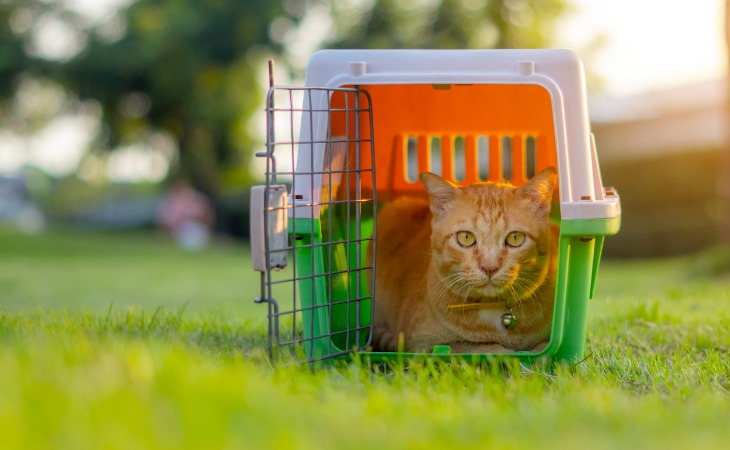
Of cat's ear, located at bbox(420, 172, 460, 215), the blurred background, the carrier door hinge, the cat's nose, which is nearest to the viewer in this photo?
the carrier door hinge

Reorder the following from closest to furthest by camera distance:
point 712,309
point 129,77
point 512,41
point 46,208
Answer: point 712,309 < point 512,41 < point 129,77 < point 46,208

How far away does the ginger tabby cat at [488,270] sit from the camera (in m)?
2.30

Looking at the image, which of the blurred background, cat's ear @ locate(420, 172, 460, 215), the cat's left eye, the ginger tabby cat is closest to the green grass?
the ginger tabby cat

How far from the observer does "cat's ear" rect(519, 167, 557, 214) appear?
2.30m

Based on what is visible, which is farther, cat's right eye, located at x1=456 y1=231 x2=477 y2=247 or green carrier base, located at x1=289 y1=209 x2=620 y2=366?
cat's right eye, located at x1=456 y1=231 x2=477 y2=247

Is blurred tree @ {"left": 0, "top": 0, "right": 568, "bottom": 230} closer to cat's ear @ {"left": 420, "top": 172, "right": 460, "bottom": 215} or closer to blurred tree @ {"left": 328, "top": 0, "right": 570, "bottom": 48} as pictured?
blurred tree @ {"left": 328, "top": 0, "right": 570, "bottom": 48}

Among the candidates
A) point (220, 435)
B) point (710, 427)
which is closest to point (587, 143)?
point (710, 427)

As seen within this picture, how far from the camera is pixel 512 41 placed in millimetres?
9852

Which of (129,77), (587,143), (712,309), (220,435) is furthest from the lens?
(129,77)

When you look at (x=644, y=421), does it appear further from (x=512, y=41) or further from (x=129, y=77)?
(x=129, y=77)

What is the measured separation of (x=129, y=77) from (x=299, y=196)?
1046 cm

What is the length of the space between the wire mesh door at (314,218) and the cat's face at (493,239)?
0.22 m

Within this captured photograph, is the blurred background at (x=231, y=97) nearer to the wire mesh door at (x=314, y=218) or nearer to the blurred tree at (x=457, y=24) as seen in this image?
the blurred tree at (x=457, y=24)

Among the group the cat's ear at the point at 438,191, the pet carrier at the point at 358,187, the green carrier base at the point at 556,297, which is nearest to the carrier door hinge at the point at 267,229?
the pet carrier at the point at 358,187
